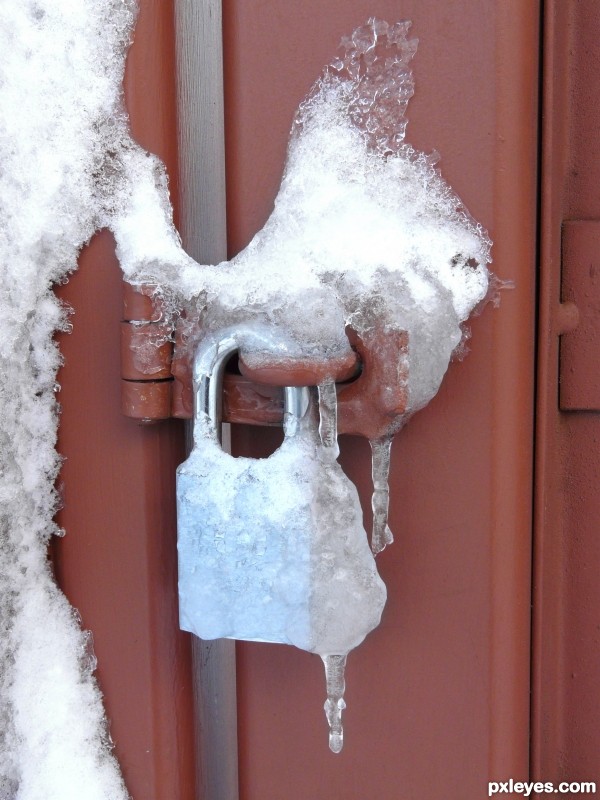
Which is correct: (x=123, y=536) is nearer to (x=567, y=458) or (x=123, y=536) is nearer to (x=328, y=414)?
(x=328, y=414)

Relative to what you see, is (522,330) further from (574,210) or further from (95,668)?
(95,668)

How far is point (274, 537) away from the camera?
22.7 inches

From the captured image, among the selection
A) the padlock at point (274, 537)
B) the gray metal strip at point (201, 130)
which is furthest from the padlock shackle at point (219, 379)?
the gray metal strip at point (201, 130)

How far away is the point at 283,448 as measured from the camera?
22.9 inches

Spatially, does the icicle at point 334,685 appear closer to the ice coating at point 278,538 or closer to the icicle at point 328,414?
the ice coating at point 278,538

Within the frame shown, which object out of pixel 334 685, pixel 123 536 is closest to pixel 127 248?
pixel 123 536

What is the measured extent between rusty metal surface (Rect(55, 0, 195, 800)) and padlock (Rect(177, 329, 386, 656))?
8 centimetres

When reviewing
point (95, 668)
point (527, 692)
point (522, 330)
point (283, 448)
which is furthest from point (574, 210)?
point (95, 668)

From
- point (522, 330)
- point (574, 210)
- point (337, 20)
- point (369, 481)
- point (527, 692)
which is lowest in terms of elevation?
point (527, 692)

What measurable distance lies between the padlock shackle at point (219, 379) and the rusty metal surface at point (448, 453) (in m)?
0.09

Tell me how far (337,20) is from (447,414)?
344 millimetres

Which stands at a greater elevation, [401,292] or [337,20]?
[337,20]

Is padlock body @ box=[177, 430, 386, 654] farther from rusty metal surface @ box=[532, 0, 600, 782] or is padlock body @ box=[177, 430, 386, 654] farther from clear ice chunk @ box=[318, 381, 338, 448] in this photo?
rusty metal surface @ box=[532, 0, 600, 782]

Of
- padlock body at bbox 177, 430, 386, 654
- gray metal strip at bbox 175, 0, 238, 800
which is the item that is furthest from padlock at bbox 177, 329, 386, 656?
gray metal strip at bbox 175, 0, 238, 800
